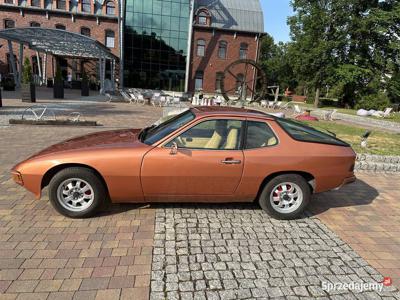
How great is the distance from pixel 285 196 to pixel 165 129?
198 cm

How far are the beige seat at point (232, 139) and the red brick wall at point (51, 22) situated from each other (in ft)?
111

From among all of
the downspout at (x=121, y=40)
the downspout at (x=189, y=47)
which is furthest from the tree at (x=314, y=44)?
the downspout at (x=121, y=40)

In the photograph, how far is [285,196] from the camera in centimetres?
433

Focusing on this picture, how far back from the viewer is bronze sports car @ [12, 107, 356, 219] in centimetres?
384

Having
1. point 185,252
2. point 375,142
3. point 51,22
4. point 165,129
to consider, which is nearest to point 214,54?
point 51,22

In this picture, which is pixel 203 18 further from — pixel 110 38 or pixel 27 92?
pixel 27 92

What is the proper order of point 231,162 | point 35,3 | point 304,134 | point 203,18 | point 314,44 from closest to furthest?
1. point 231,162
2. point 304,134
3. point 314,44
4. point 35,3
5. point 203,18

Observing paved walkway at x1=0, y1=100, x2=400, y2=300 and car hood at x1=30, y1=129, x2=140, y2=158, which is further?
car hood at x1=30, y1=129, x2=140, y2=158

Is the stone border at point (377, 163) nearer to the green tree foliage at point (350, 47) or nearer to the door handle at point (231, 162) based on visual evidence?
the door handle at point (231, 162)

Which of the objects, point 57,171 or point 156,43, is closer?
point 57,171

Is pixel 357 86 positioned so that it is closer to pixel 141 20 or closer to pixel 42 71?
pixel 141 20

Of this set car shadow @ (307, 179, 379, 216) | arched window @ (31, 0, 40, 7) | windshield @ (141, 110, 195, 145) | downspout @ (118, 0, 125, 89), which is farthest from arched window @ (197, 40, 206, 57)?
windshield @ (141, 110, 195, 145)

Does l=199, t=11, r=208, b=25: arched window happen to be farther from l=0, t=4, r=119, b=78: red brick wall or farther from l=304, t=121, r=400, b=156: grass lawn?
l=304, t=121, r=400, b=156: grass lawn

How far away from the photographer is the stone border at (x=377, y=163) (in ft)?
24.0
